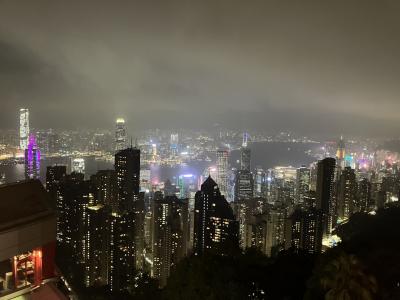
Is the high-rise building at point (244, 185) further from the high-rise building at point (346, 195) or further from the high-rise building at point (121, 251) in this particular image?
the high-rise building at point (121, 251)

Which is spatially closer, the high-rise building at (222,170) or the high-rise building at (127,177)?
the high-rise building at (127,177)

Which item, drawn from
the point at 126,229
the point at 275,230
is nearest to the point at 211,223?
the point at 275,230

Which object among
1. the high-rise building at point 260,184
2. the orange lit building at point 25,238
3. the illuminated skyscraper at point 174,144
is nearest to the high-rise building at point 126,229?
the orange lit building at point 25,238

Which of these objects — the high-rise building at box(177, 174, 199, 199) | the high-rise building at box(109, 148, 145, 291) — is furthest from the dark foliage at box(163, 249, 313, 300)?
the high-rise building at box(177, 174, 199, 199)

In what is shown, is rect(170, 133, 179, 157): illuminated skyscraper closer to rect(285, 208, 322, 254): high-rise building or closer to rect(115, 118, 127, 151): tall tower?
rect(115, 118, 127, 151): tall tower

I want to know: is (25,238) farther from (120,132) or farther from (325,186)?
Answer: (120,132)

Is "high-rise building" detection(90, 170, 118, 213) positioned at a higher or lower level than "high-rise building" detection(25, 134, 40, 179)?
lower

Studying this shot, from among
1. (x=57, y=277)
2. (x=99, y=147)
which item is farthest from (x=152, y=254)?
(x=99, y=147)
